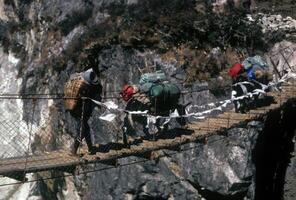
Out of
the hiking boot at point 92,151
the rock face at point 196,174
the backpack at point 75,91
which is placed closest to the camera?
the backpack at point 75,91

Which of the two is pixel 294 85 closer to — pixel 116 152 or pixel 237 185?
pixel 237 185

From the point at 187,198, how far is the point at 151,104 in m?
5.08

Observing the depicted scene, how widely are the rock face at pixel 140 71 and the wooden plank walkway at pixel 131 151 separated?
0.54m

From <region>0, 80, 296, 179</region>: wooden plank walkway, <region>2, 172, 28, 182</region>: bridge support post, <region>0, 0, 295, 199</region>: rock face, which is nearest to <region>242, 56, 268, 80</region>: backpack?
<region>0, 80, 296, 179</region>: wooden plank walkway

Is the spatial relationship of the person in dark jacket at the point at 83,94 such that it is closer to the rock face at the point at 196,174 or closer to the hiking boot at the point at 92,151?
the hiking boot at the point at 92,151

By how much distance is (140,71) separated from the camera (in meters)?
16.8

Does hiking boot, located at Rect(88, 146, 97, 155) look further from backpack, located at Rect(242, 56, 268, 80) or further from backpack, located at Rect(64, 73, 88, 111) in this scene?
backpack, located at Rect(242, 56, 268, 80)

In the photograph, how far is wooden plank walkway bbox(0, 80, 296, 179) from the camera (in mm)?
8500

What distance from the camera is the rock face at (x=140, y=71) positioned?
14340 mm

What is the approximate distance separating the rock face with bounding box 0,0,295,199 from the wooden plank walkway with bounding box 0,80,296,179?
541 millimetres

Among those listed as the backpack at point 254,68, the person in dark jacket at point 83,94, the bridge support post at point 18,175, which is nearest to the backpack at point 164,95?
the person in dark jacket at point 83,94

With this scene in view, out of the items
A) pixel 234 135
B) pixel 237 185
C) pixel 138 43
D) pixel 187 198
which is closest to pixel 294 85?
pixel 234 135

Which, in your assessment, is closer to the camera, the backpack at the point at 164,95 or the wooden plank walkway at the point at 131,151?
the wooden plank walkway at the point at 131,151

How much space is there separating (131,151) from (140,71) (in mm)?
7639
